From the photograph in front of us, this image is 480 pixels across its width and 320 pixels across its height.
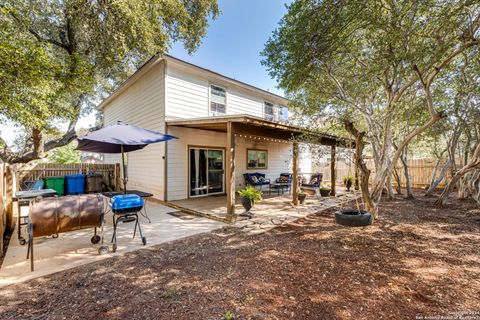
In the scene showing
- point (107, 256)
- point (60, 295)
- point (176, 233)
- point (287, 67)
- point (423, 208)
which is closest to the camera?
point (60, 295)

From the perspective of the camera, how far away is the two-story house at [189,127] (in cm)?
746

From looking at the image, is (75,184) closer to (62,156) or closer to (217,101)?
(217,101)

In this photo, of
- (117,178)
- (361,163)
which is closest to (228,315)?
(361,163)

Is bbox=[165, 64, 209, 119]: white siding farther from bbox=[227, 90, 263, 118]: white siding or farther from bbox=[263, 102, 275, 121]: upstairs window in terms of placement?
bbox=[263, 102, 275, 121]: upstairs window

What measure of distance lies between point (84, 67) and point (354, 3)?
343 inches

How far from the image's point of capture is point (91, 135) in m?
4.23

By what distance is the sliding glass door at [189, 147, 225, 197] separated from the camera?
27.4ft

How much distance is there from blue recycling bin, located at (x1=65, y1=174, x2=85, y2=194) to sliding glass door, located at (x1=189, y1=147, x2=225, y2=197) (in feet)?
16.7

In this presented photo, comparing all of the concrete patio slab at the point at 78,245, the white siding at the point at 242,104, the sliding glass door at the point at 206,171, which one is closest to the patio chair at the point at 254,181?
the sliding glass door at the point at 206,171

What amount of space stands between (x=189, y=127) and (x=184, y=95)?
1.29 meters

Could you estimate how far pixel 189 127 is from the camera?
7973 mm

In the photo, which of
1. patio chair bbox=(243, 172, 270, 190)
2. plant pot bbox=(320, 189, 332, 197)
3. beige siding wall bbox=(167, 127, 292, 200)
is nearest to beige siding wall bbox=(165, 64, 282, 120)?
beige siding wall bbox=(167, 127, 292, 200)

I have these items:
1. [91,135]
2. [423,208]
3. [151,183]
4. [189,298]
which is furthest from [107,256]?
[423,208]

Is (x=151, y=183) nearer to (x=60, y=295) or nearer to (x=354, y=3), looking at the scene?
(x=60, y=295)
